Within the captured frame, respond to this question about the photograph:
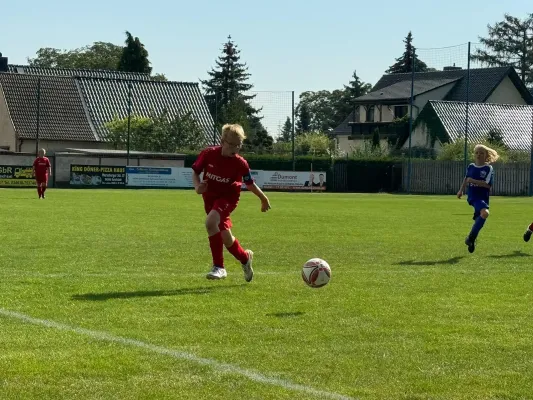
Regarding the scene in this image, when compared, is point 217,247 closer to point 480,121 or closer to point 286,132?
point 286,132

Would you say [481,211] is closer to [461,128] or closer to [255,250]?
[255,250]

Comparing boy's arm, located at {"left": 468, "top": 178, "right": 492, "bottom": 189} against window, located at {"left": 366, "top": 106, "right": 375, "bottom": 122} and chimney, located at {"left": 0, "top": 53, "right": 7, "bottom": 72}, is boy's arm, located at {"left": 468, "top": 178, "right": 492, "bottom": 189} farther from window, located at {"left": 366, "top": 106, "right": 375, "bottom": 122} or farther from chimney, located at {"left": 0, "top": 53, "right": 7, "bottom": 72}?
window, located at {"left": 366, "top": 106, "right": 375, "bottom": 122}

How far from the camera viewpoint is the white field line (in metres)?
5.66

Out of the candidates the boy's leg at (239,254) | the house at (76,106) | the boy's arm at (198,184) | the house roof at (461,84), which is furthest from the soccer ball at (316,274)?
the house roof at (461,84)

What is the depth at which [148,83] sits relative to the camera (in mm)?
72562

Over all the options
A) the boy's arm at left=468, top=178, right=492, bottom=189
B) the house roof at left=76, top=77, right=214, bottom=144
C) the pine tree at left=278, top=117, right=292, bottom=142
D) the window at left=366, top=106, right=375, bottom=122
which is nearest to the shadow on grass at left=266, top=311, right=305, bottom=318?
the boy's arm at left=468, top=178, right=492, bottom=189

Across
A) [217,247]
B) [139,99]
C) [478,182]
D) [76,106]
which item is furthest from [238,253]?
[139,99]

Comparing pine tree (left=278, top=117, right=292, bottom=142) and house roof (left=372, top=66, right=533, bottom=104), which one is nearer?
pine tree (left=278, top=117, right=292, bottom=142)

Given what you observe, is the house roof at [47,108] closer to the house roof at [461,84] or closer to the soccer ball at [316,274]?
the house roof at [461,84]

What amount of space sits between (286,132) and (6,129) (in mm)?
20199

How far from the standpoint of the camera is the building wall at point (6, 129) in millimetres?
64438

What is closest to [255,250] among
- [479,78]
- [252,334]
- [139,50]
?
[252,334]

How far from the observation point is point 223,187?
35.8 ft

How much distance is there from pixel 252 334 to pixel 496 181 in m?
47.7
